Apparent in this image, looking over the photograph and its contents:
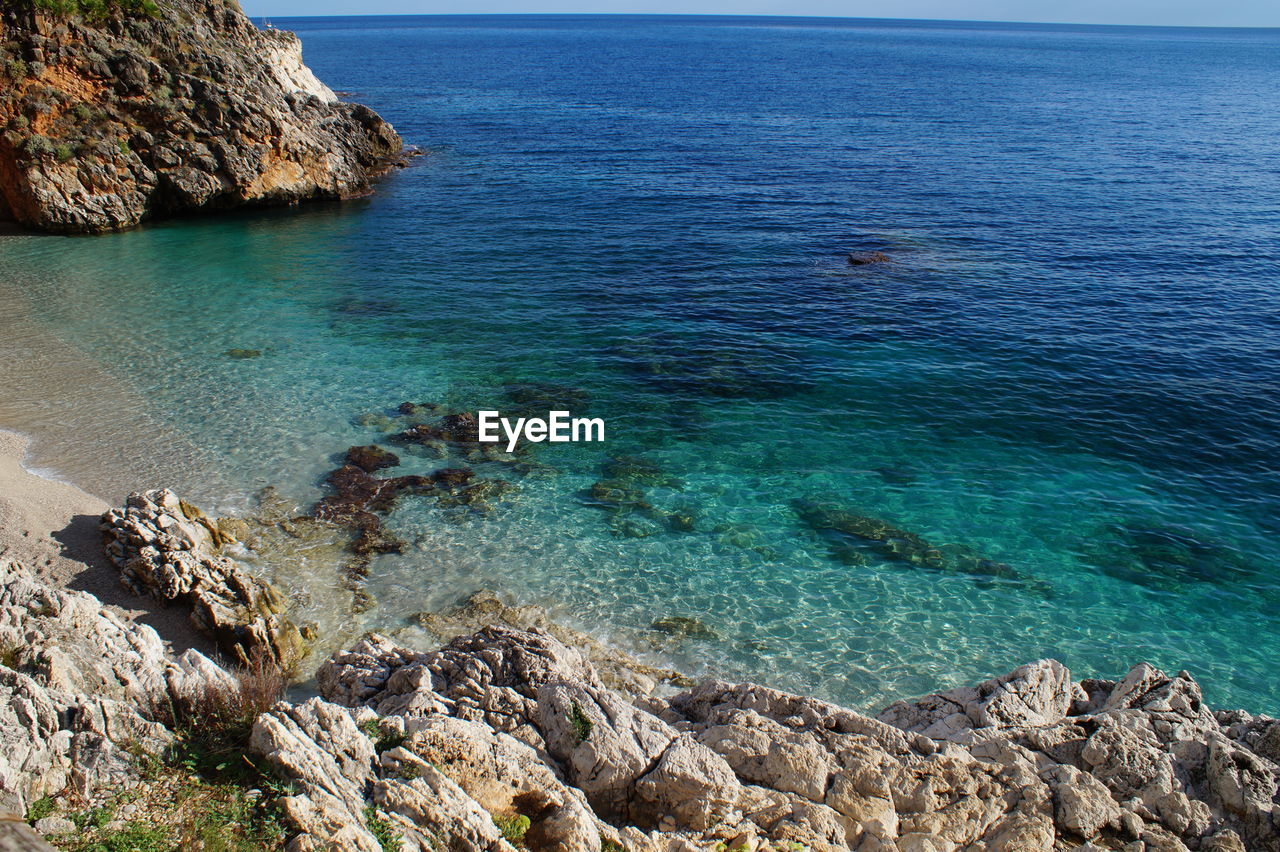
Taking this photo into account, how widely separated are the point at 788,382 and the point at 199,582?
900 inches

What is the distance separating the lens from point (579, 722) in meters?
13.2

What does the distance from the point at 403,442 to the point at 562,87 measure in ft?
375

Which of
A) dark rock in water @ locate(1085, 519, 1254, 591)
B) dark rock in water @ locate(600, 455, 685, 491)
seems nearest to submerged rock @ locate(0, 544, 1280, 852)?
dark rock in water @ locate(1085, 519, 1254, 591)

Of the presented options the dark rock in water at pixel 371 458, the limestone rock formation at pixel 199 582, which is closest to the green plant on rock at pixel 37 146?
the dark rock in water at pixel 371 458

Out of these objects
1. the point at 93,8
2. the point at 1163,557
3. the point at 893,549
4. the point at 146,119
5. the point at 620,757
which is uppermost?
the point at 93,8

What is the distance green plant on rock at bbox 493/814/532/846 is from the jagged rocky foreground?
7cm

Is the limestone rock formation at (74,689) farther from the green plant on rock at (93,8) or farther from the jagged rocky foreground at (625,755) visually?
the green plant on rock at (93,8)

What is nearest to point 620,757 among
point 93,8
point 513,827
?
point 513,827

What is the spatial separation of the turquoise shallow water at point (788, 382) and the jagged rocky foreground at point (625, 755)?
16.7 feet

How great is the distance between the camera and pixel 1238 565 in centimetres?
2362

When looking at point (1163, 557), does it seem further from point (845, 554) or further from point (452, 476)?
point (452, 476)

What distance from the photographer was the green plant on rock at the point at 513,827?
10.7m

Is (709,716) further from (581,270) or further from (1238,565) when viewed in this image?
(581,270)

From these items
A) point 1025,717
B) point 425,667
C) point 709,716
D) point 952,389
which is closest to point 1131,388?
point 952,389
